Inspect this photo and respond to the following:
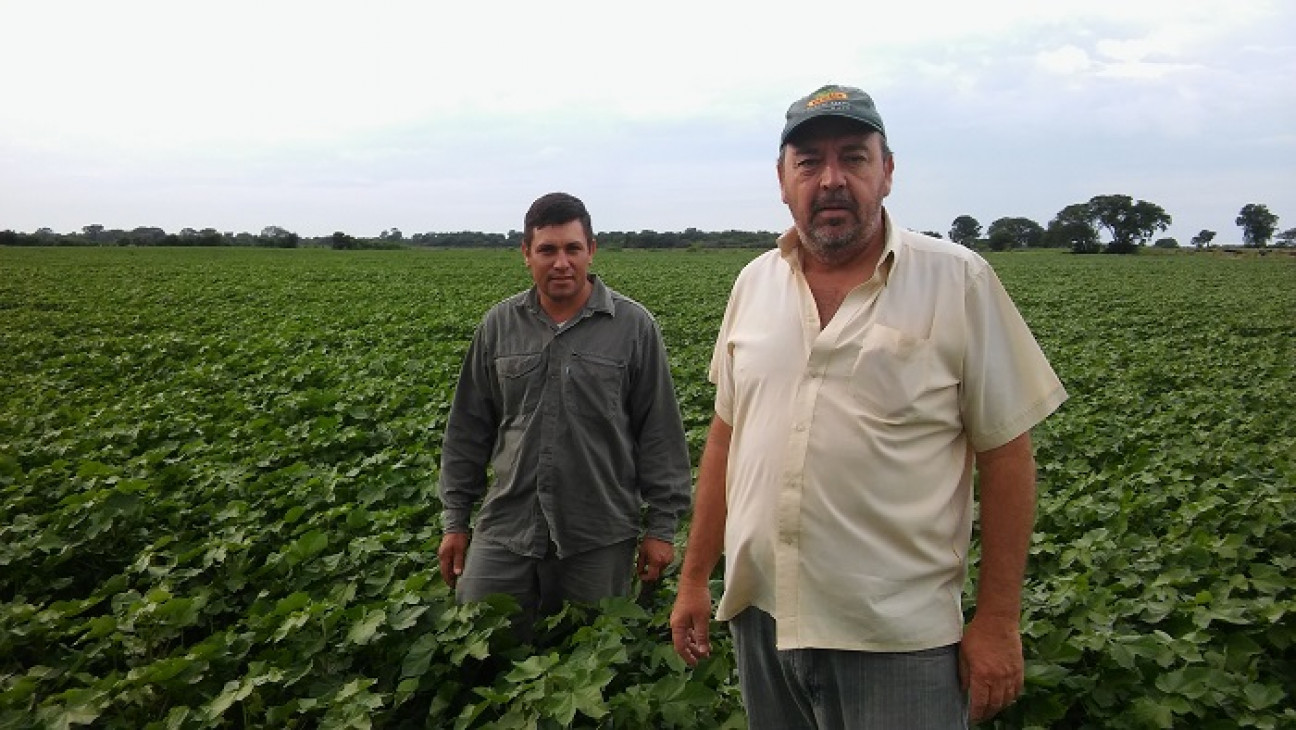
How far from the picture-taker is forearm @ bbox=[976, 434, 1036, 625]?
1776 mm

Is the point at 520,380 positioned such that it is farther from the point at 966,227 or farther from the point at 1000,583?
the point at 966,227

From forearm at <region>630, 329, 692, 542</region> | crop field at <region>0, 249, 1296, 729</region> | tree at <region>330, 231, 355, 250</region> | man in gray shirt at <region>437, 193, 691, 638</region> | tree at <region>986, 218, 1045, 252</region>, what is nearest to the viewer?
crop field at <region>0, 249, 1296, 729</region>

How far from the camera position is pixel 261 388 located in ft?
29.6

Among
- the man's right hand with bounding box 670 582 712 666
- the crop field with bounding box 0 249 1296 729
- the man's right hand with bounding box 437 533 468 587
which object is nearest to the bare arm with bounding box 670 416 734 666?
the man's right hand with bounding box 670 582 712 666

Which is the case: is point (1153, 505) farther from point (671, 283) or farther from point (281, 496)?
point (671, 283)

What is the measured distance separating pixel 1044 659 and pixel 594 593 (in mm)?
1634

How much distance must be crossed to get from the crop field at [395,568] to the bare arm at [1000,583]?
3.61 feet

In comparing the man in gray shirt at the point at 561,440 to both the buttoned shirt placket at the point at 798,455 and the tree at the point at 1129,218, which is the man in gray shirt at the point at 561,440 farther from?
the tree at the point at 1129,218

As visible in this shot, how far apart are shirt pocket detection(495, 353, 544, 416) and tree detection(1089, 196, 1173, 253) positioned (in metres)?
111

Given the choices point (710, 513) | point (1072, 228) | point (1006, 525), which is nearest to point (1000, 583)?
point (1006, 525)

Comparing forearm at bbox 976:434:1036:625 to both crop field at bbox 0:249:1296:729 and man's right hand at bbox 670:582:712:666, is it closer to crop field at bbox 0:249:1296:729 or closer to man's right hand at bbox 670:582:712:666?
man's right hand at bbox 670:582:712:666

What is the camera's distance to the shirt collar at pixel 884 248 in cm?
184

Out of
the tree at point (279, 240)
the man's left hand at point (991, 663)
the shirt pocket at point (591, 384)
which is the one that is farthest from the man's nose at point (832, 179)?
the tree at point (279, 240)

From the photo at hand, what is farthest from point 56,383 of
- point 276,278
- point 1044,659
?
point 276,278
